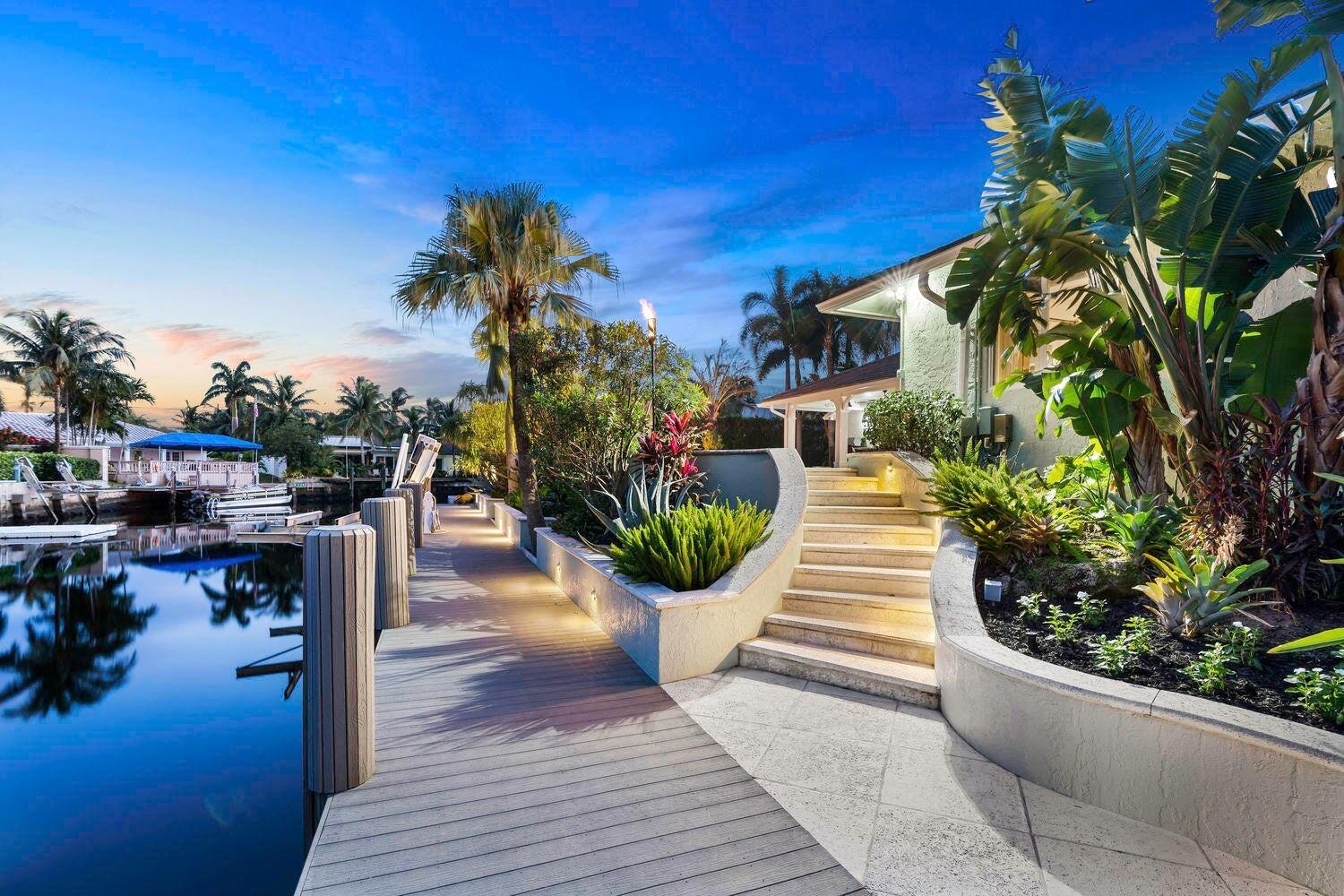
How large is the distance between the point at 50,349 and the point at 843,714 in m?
42.9

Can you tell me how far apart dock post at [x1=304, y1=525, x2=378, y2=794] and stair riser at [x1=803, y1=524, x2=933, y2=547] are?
484cm

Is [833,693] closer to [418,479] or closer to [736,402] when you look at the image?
[418,479]

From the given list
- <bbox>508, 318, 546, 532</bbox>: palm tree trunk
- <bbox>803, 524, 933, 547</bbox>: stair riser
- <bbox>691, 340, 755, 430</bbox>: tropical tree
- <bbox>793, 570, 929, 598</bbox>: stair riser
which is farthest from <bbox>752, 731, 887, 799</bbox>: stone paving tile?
<bbox>691, 340, 755, 430</bbox>: tropical tree

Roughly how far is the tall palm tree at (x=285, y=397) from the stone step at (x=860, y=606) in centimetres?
5928

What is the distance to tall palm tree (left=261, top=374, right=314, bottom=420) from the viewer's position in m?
55.9

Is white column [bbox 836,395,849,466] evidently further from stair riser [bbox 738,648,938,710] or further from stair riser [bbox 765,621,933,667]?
stair riser [bbox 738,648,938,710]

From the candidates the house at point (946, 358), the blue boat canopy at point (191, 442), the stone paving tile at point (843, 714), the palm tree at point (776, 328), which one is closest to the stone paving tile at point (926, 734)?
the stone paving tile at point (843, 714)

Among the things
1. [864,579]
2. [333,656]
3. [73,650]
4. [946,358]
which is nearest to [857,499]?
[864,579]

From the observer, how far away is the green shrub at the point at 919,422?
8.32 meters

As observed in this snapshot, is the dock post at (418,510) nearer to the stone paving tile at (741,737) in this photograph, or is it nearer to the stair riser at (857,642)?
the stair riser at (857,642)

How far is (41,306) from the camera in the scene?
3159cm

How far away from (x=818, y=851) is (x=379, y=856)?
191 cm

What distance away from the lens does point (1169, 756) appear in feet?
9.22

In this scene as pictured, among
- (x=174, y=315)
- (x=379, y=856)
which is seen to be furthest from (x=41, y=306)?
(x=379, y=856)
